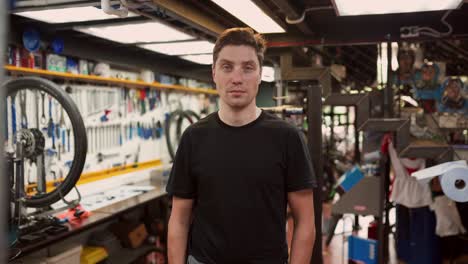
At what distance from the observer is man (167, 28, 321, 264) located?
1.67 metres

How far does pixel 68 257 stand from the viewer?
313 cm

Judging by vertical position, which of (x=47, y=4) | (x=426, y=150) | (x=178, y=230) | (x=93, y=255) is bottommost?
(x=93, y=255)

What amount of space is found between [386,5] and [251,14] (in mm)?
960

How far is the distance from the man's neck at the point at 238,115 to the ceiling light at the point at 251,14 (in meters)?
1.18

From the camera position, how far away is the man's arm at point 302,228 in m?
1.74

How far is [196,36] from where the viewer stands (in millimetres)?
3645

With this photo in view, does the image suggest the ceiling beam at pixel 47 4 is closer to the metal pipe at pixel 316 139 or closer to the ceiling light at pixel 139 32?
the ceiling light at pixel 139 32

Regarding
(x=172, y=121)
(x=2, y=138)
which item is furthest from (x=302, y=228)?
(x=172, y=121)

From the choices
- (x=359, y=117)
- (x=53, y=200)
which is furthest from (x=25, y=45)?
(x=359, y=117)

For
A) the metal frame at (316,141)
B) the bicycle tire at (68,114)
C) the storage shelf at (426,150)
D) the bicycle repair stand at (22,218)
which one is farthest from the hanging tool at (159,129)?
the storage shelf at (426,150)

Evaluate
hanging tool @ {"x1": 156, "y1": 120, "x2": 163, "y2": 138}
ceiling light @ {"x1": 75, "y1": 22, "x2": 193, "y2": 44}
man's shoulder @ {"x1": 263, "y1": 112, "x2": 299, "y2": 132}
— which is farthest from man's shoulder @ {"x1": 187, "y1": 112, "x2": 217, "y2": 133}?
hanging tool @ {"x1": 156, "y1": 120, "x2": 163, "y2": 138}

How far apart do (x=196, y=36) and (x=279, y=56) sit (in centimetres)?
100

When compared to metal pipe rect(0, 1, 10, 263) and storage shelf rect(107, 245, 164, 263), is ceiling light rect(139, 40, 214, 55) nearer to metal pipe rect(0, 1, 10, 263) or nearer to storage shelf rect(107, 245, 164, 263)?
storage shelf rect(107, 245, 164, 263)

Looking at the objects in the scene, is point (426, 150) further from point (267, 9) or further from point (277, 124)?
point (277, 124)
